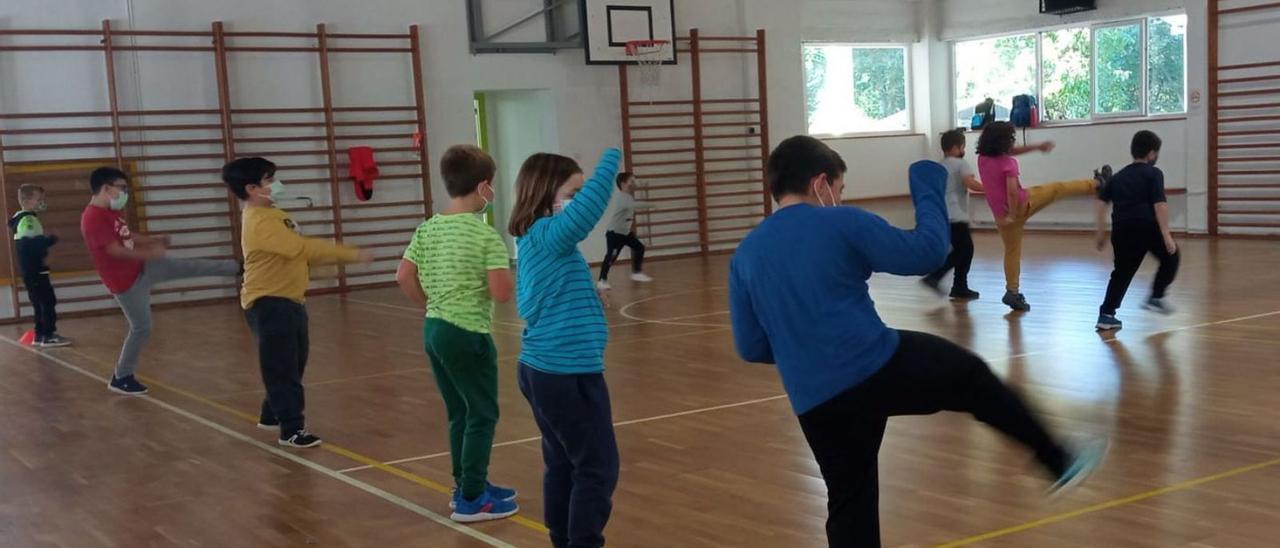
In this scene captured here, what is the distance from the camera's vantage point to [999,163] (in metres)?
9.80

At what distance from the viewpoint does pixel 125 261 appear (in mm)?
7836

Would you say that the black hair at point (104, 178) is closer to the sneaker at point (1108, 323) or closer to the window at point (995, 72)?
the sneaker at point (1108, 323)

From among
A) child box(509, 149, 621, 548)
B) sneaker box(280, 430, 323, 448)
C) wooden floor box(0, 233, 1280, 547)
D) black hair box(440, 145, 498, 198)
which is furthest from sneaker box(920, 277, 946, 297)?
child box(509, 149, 621, 548)

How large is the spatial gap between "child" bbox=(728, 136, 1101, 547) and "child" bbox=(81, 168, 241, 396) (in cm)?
511

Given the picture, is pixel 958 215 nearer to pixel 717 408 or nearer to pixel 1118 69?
pixel 717 408

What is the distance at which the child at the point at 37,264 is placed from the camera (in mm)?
11219

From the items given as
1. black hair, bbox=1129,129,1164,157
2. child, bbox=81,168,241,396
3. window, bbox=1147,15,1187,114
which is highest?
window, bbox=1147,15,1187,114

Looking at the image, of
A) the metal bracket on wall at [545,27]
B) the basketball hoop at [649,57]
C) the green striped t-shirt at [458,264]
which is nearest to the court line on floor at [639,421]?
the green striped t-shirt at [458,264]

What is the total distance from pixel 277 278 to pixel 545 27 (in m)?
11.3

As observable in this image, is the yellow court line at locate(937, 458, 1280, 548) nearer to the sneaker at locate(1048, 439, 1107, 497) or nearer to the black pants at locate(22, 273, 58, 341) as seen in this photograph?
the sneaker at locate(1048, 439, 1107, 497)

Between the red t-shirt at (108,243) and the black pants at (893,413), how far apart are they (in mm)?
6007

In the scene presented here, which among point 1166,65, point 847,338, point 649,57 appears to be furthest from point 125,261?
point 1166,65

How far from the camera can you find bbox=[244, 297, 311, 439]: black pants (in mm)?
6113

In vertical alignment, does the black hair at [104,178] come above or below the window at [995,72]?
below
